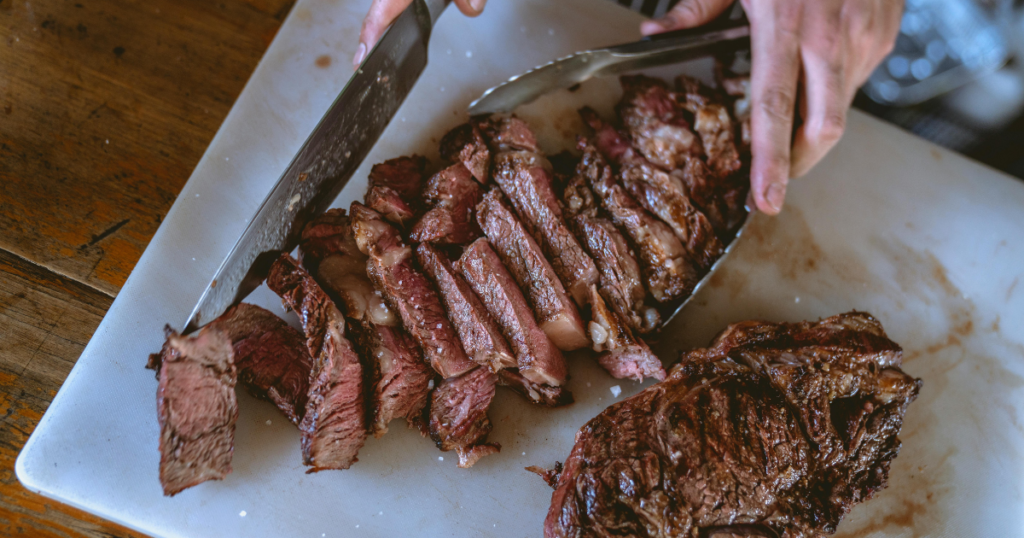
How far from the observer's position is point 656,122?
9.34 feet

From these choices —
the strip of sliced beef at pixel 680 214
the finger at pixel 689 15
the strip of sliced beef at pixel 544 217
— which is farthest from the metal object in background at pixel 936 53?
the strip of sliced beef at pixel 544 217

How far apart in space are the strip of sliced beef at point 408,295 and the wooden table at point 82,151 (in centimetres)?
115

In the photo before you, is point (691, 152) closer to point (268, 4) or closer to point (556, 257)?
point (556, 257)

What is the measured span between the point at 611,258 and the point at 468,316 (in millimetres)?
667

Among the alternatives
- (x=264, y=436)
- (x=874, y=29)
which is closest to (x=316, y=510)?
(x=264, y=436)

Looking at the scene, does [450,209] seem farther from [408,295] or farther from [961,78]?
[961,78]

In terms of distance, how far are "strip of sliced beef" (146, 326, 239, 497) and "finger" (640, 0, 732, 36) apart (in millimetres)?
2492

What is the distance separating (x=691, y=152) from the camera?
9.14 feet

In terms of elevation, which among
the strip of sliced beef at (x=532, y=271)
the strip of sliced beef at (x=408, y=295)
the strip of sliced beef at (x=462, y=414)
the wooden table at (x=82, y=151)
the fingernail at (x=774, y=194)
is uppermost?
the fingernail at (x=774, y=194)

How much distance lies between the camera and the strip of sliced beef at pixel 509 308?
7.86 ft

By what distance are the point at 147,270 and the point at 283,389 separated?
2.69 feet

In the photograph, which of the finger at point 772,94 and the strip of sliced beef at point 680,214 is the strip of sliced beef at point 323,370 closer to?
the strip of sliced beef at point 680,214

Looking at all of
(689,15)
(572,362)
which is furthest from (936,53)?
(572,362)

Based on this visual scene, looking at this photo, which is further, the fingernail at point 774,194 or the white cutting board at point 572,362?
the fingernail at point 774,194
